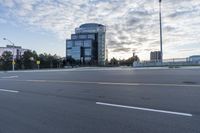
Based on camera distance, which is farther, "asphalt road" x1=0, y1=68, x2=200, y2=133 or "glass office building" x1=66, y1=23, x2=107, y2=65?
"glass office building" x1=66, y1=23, x2=107, y2=65

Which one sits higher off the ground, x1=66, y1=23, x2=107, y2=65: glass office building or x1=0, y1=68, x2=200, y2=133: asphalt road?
x1=66, y1=23, x2=107, y2=65: glass office building

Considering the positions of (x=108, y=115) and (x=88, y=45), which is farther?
(x=88, y=45)

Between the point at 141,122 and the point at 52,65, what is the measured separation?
108118mm

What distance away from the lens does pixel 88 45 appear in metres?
134

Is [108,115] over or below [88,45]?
below

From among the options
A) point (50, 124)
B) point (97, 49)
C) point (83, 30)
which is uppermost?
point (83, 30)

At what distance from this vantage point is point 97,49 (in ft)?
458

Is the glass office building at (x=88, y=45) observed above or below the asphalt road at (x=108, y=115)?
above

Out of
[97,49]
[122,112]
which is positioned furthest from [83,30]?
[122,112]

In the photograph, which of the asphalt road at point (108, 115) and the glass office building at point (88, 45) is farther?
the glass office building at point (88, 45)

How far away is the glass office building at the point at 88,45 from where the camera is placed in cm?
13238

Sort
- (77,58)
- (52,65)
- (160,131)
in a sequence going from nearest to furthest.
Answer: (160,131) → (52,65) → (77,58)

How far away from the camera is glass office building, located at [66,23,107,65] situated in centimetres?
13238

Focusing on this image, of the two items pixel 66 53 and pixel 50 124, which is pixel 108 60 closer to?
pixel 66 53
